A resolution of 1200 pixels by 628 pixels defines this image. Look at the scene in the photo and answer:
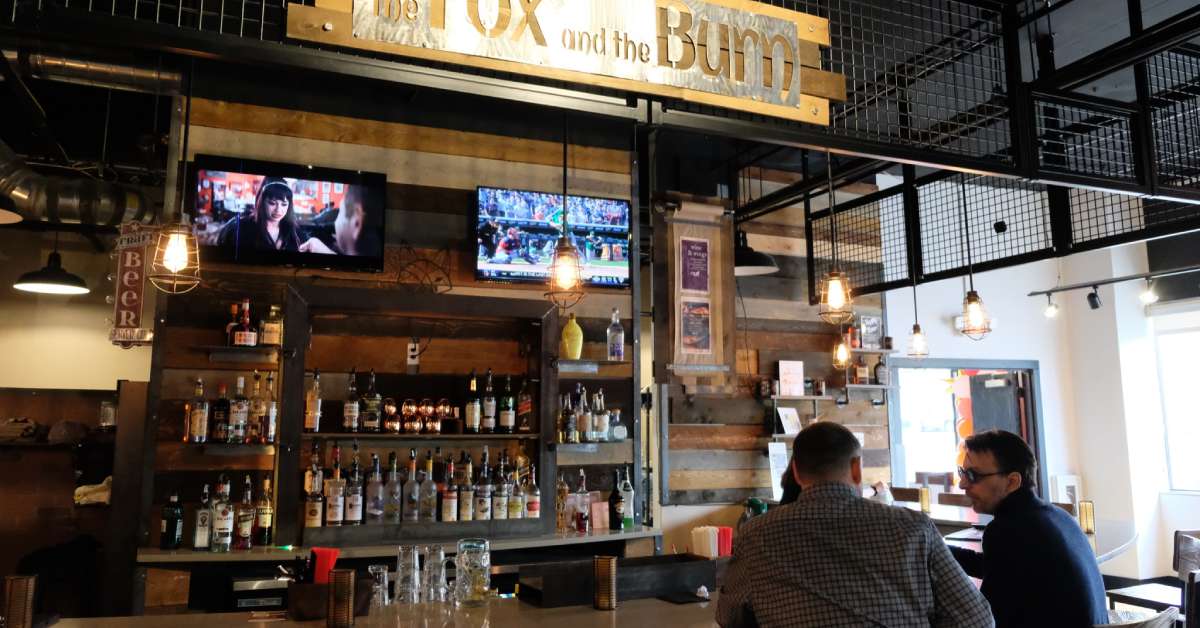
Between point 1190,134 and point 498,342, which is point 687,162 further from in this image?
point 1190,134

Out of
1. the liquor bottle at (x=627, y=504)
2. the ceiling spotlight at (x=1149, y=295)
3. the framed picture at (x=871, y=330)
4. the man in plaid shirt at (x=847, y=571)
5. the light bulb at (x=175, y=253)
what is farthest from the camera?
the ceiling spotlight at (x=1149, y=295)

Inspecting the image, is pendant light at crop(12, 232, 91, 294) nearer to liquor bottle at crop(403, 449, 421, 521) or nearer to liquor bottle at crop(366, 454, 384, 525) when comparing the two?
liquor bottle at crop(366, 454, 384, 525)

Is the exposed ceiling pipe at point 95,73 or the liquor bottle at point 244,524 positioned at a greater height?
the exposed ceiling pipe at point 95,73

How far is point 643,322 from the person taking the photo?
695cm

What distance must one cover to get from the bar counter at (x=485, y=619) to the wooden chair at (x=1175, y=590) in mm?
2790

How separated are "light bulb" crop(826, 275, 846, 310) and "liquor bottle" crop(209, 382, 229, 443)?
10.9ft

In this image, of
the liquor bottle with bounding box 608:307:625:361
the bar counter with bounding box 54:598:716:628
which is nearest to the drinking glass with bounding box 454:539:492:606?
the bar counter with bounding box 54:598:716:628

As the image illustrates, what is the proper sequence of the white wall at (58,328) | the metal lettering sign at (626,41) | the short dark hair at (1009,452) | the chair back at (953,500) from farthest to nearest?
1. the white wall at (58,328)
2. the chair back at (953,500)
3. the short dark hair at (1009,452)
4. the metal lettering sign at (626,41)

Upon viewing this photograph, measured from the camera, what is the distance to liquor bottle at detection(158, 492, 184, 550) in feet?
12.8

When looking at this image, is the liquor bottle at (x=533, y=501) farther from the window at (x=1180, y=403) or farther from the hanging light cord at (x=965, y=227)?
the window at (x=1180, y=403)

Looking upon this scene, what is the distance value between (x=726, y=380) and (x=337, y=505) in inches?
105

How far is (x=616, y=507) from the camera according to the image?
4.80m

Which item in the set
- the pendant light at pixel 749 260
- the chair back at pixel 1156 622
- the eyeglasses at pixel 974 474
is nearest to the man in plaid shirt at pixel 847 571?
the chair back at pixel 1156 622

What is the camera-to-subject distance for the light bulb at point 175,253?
3.09 m
